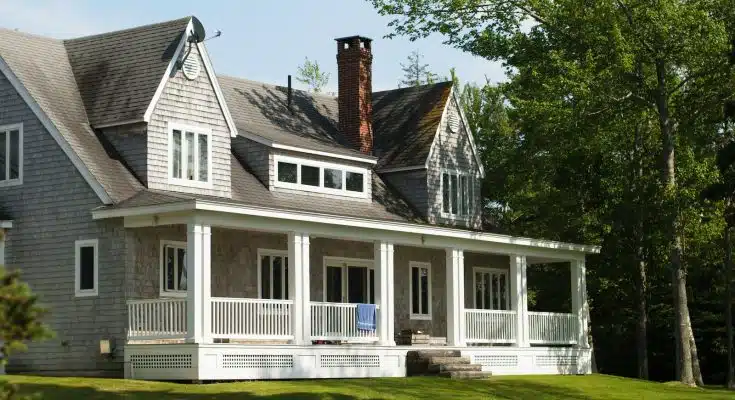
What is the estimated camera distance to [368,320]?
34875 millimetres

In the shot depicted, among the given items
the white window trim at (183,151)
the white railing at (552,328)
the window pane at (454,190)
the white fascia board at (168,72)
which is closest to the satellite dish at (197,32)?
the white fascia board at (168,72)

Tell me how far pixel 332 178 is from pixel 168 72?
22.7ft

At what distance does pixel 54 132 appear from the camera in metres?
32.1

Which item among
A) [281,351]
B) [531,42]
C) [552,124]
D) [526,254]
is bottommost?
[281,351]

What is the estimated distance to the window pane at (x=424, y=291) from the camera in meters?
41.1

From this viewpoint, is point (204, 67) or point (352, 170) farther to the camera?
point (352, 170)

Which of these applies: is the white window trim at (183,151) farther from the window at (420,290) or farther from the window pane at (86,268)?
the window at (420,290)

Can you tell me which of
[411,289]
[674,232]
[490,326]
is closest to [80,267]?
[411,289]

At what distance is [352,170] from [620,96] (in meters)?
9.95

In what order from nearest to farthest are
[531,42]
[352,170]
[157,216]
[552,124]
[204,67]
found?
1. [157,216]
2. [204,67]
3. [352,170]
4. [552,124]
5. [531,42]

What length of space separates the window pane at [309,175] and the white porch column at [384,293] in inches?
130

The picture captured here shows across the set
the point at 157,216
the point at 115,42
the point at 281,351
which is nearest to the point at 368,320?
the point at 281,351

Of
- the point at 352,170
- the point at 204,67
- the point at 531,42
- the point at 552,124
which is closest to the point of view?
the point at 204,67

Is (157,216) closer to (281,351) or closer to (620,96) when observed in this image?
(281,351)
